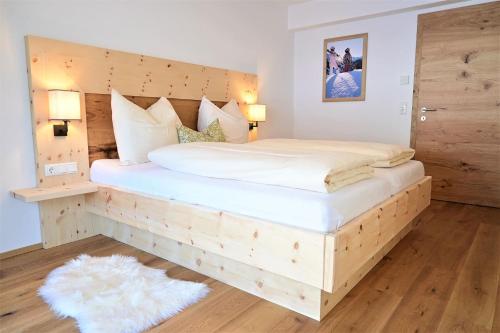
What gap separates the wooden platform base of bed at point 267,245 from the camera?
1527 millimetres

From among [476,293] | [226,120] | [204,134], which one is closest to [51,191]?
[204,134]

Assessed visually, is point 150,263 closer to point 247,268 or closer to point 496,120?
point 247,268

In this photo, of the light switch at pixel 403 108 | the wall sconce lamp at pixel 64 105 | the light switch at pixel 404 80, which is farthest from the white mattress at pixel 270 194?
the light switch at pixel 404 80

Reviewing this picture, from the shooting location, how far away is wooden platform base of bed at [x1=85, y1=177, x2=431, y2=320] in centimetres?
153

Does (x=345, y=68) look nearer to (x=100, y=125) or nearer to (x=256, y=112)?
(x=256, y=112)

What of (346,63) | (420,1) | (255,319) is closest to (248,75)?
(346,63)

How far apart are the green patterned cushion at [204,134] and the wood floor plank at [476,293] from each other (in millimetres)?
2147

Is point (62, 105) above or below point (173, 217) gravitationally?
above

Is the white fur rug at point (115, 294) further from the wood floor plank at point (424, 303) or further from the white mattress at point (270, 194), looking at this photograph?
the wood floor plank at point (424, 303)

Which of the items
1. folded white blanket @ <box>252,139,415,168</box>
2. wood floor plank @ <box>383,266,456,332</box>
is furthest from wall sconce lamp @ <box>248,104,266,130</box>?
wood floor plank @ <box>383,266,456,332</box>

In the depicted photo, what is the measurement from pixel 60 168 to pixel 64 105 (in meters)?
0.48

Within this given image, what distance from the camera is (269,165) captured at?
188 centimetres

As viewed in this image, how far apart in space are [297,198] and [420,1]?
10.8 feet

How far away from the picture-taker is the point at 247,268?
6.07ft
